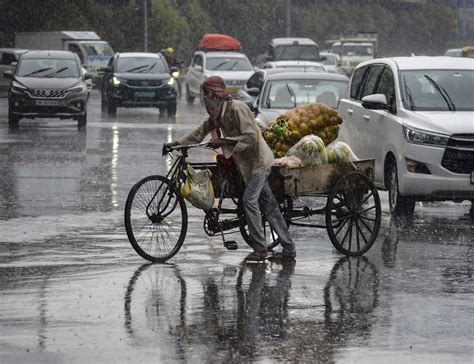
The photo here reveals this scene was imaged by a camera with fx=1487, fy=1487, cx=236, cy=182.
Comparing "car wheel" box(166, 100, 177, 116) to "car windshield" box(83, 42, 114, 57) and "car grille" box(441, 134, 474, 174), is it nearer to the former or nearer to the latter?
"car grille" box(441, 134, 474, 174)

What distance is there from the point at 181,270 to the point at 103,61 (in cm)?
5106

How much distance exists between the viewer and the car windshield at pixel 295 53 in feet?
175

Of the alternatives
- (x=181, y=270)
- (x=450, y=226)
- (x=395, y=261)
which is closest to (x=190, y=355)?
(x=181, y=270)

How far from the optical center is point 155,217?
11953 millimetres

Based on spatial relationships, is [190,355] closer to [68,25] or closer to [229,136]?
[229,136]

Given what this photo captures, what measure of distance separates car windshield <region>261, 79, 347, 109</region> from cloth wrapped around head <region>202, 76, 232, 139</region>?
1050cm

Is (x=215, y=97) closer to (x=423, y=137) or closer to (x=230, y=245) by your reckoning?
(x=230, y=245)

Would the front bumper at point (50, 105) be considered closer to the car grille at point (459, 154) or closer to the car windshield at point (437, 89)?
the car windshield at point (437, 89)

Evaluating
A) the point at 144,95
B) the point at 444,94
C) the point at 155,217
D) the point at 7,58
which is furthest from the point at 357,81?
the point at 7,58

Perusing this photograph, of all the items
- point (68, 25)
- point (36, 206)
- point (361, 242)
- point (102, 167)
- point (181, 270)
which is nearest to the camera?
point (181, 270)

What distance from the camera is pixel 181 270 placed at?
11.5m

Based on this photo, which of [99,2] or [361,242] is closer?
[361,242]

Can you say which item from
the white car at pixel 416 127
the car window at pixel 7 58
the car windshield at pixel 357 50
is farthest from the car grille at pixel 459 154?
→ the car windshield at pixel 357 50

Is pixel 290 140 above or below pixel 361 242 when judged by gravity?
above
